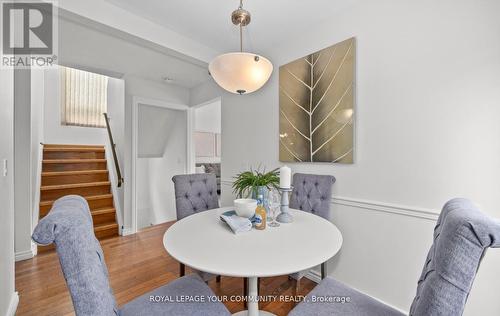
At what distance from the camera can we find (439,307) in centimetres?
61

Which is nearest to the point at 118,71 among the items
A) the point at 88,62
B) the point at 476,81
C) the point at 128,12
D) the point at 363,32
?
the point at 88,62

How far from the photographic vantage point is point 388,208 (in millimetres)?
1651

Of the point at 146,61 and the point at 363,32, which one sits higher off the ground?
the point at 146,61

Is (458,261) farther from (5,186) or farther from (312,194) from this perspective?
(5,186)

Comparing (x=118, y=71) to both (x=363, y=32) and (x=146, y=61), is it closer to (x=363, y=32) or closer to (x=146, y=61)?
(x=146, y=61)

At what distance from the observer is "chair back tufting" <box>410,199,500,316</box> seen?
0.57m

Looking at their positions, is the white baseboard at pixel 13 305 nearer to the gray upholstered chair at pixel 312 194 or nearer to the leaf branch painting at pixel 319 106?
the gray upholstered chair at pixel 312 194

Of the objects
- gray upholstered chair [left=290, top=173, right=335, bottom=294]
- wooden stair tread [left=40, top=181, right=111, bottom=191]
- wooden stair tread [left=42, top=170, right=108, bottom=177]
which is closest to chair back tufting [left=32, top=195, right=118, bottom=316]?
gray upholstered chair [left=290, top=173, right=335, bottom=294]

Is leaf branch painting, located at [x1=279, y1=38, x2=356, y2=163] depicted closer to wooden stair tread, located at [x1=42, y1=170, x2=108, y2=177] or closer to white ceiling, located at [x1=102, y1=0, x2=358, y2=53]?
white ceiling, located at [x1=102, y1=0, x2=358, y2=53]

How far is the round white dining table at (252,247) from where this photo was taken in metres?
0.87

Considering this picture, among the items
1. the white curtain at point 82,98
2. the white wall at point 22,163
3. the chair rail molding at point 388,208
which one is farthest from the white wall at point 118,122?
the chair rail molding at point 388,208

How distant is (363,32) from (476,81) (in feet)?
2.82

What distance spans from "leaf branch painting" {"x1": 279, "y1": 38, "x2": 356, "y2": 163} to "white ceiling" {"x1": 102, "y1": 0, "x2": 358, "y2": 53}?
324mm

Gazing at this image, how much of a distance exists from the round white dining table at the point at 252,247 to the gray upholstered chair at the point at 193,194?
0.49 meters
